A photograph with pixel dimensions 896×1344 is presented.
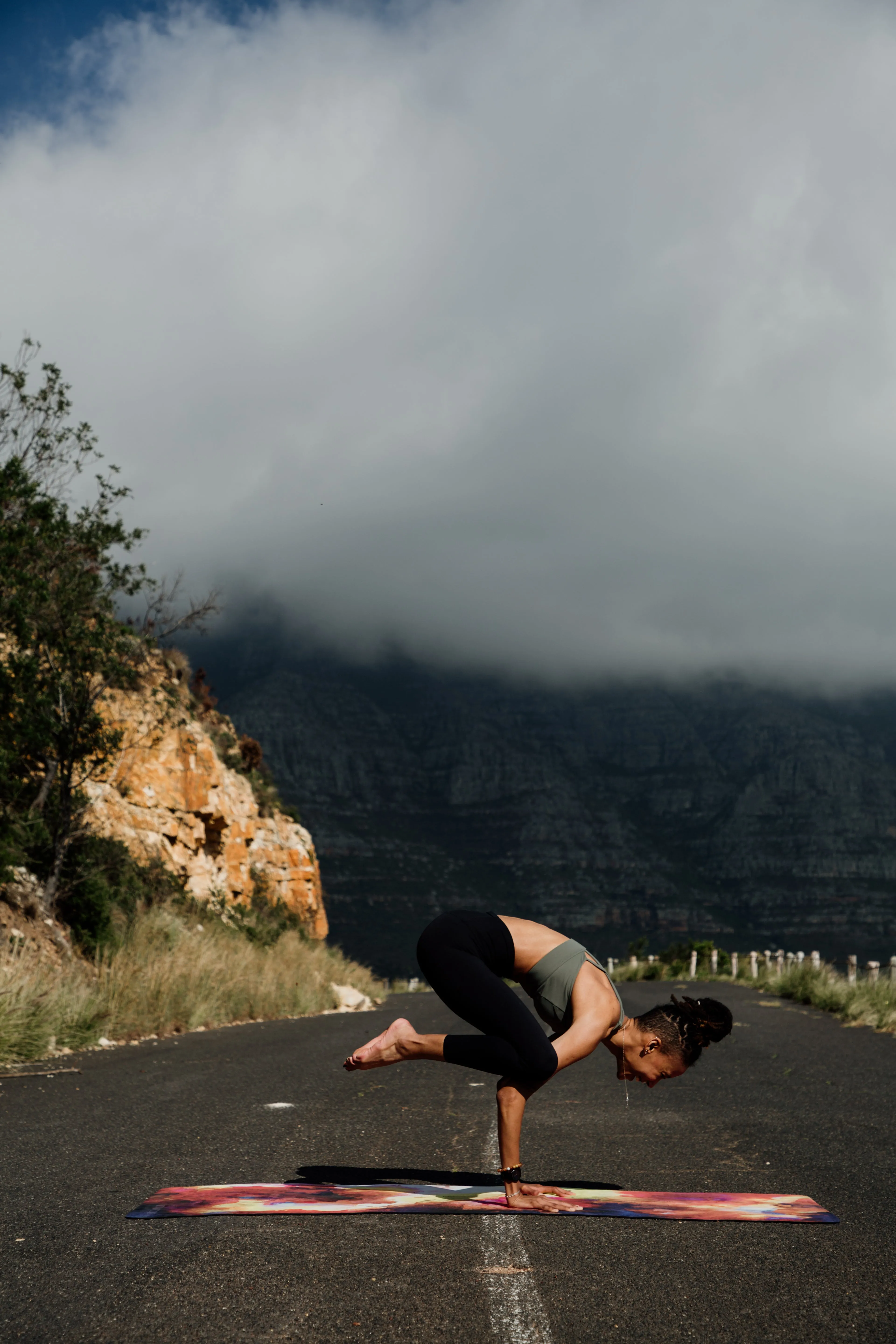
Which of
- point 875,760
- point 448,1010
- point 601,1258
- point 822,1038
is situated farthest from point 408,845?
point 601,1258

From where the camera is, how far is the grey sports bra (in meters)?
4.48

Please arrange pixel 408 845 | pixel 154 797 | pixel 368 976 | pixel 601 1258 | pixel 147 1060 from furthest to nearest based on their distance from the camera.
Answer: pixel 408 845
pixel 368 976
pixel 154 797
pixel 147 1060
pixel 601 1258

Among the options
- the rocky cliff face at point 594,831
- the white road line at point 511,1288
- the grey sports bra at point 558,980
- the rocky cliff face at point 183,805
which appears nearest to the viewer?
the white road line at point 511,1288

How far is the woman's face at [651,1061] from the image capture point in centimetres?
458

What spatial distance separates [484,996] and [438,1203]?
34.2 inches

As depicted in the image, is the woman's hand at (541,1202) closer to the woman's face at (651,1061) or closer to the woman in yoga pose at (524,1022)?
the woman in yoga pose at (524,1022)

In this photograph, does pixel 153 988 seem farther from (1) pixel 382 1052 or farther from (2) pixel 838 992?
(2) pixel 838 992

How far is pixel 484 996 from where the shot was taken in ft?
14.3

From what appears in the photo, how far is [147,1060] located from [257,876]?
2088cm

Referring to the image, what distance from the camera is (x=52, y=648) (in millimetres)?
15109

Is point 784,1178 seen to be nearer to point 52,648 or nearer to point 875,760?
point 52,648

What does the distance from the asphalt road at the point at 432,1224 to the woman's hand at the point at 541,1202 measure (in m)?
0.05

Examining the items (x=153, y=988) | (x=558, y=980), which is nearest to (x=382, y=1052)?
(x=558, y=980)

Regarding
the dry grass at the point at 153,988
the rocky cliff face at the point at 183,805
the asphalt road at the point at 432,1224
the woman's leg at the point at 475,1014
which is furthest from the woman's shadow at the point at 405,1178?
the rocky cliff face at the point at 183,805
